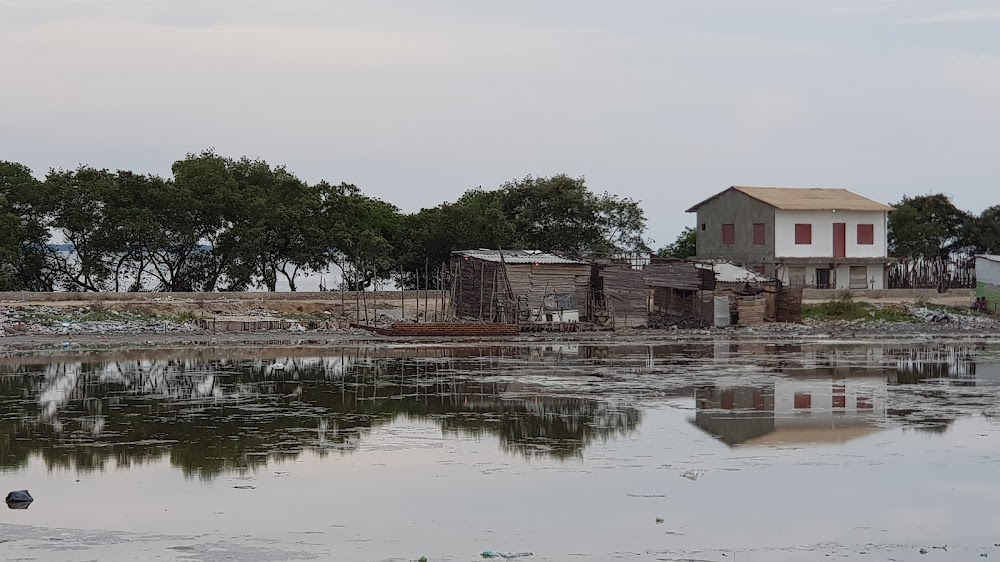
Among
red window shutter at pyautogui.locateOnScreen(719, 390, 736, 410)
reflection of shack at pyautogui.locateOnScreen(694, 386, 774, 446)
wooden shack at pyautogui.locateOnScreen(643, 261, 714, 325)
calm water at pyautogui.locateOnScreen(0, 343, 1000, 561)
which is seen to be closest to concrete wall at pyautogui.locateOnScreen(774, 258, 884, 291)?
wooden shack at pyautogui.locateOnScreen(643, 261, 714, 325)

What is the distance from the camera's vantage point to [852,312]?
166 ft

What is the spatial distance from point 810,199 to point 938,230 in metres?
12.1

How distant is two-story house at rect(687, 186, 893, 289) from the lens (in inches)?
2140

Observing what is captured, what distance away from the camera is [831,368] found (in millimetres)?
31297

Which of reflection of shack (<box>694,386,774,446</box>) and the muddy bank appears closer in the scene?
reflection of shack (<box>694,386,774,446</box>)

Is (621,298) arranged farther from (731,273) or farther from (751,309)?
(731,273)

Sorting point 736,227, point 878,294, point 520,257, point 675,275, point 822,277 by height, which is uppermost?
point 736,227

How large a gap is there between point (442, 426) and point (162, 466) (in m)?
5.45

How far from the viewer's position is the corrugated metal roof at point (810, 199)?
54625mm

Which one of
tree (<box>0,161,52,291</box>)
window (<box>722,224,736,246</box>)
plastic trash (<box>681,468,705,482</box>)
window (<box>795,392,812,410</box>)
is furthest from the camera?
window (<box>722,224,736,246</box>)

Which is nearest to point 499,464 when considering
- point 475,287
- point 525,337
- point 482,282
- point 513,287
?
point 525,337

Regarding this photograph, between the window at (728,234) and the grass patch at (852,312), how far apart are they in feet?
23.4

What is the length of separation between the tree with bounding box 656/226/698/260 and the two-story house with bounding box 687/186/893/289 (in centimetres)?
1142

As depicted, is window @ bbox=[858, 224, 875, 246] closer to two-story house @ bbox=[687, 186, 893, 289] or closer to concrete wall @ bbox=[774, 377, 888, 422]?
two-story house @ bbox=[687, 186, 893, 289]
